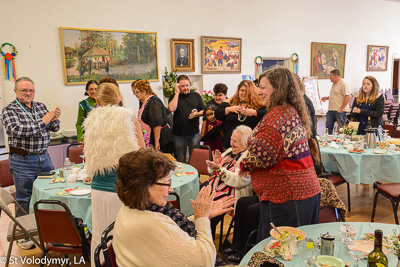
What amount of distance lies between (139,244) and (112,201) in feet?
3.47

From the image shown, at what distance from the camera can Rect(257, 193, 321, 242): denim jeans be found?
2.27 meters

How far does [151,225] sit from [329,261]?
0.97m

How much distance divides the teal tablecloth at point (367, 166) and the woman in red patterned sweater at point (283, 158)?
7.88ft

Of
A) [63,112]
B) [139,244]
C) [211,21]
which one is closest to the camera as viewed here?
[139,244]

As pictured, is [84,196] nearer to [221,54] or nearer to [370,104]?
[370,104]

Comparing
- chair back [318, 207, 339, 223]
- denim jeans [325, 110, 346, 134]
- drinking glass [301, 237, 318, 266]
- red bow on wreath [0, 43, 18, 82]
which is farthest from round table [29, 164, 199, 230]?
denim jeans [325, 110, 346, 134]

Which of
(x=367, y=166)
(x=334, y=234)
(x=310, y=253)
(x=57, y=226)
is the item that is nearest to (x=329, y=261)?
(x=310, y=253)

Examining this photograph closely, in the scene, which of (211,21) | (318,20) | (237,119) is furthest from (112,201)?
(318,20)

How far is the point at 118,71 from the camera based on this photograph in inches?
274

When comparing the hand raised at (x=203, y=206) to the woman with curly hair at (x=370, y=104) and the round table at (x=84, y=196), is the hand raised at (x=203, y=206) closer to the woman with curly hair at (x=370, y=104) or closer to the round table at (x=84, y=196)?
the round table at (x=84, y=196)

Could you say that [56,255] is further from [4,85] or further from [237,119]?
[4,85]

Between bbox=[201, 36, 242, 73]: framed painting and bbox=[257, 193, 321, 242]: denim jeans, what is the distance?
606 centimetres

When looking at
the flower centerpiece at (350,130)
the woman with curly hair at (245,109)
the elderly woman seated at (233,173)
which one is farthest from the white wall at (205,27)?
the elderly woman seated at (233,173)

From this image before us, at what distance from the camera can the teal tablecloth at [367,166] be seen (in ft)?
14.1
